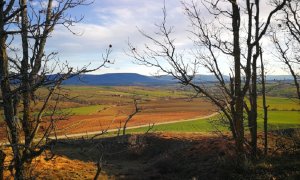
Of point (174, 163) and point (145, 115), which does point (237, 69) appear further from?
point (145, 115)

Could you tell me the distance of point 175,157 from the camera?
21.1 metres

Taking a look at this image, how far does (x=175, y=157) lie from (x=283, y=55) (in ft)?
25.9

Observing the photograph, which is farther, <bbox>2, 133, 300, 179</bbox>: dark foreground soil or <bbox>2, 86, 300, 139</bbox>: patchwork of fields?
<bbox>2, 133, 300, 179</bbox>: dark foreground soil

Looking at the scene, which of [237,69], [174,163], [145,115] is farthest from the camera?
[145,115]

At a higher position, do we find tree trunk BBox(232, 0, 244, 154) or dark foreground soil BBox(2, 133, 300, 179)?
tree trunk BBox(232, 0, 244, 154)

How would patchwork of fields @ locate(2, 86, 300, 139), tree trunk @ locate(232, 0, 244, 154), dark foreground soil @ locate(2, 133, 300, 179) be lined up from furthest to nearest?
1. dark foreground soil @ locate(2, 133, 300, 179)
2. tree trunk @ locate(232, 0, 244, 154)
3. patchwork of fields @ locate(2, 86, 300, 139)

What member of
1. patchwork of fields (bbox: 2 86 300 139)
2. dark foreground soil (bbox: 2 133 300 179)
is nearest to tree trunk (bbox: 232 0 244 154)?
patchwork of fields (bbox: 2 86 300 139)

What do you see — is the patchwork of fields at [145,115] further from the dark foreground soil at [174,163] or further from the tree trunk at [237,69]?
the dark foreground soil at [174,163]

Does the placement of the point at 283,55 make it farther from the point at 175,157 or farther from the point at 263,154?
the point at 175,157

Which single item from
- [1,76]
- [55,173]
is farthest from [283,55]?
[1,76]

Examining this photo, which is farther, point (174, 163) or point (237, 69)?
point (174, 163)

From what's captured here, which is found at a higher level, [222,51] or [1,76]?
[222,51]

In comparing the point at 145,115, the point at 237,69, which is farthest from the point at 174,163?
A: the point at 145,115

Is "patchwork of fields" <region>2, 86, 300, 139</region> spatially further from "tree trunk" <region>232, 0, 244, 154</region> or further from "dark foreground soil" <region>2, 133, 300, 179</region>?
"dark foreground soil" <region>2, 133, 300, 179</region>
